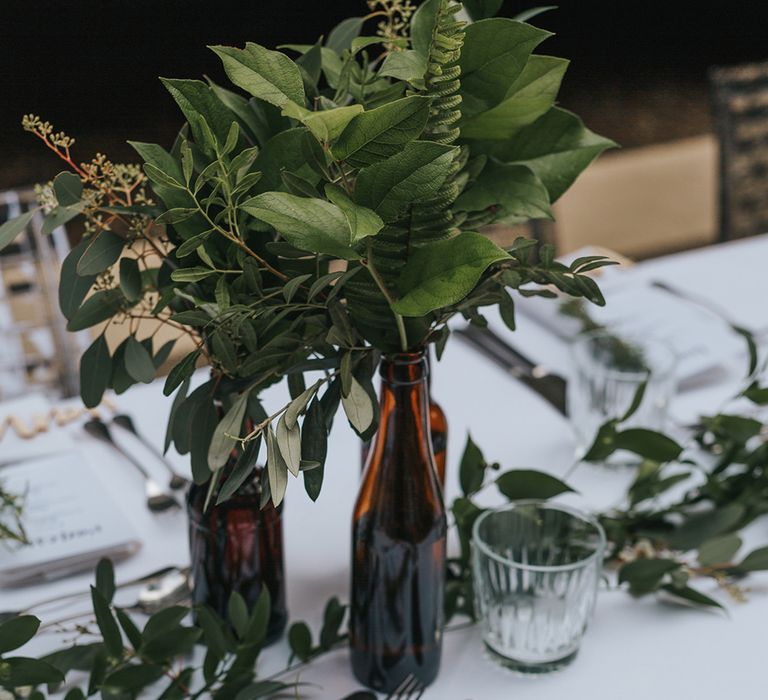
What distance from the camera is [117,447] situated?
3.96 feet

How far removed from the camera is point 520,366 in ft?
4.56

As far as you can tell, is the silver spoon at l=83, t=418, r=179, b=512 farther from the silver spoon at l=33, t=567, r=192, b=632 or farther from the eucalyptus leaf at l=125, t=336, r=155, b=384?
the eucalyptus leaf at l=125, t=336, r=155, b=384

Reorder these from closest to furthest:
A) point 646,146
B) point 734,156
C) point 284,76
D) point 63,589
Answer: point 284,76, point 63,589, point 734,156, point 646,146

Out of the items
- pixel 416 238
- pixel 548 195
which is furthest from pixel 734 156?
pixel 416 238

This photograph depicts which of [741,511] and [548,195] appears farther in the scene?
[741,511]

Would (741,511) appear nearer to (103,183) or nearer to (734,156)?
(103,183)

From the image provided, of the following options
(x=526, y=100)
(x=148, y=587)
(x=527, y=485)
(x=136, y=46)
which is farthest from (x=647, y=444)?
(x=136, y=46)

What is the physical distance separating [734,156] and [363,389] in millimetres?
Result: 1760

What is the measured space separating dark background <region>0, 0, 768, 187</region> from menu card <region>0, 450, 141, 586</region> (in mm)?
1407

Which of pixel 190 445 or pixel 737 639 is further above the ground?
pixel 190 445

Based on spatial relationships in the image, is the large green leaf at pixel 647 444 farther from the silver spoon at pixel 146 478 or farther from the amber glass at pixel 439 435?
the silver spoon at pixel 146 478

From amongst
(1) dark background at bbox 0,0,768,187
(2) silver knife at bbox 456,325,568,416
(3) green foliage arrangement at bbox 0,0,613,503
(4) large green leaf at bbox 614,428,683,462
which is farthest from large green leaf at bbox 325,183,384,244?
(1) dark background at bbox 0,0,768,187

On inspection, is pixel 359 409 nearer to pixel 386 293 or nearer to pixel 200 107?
pixel 386 293

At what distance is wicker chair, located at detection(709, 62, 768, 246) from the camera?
86.4 inches
